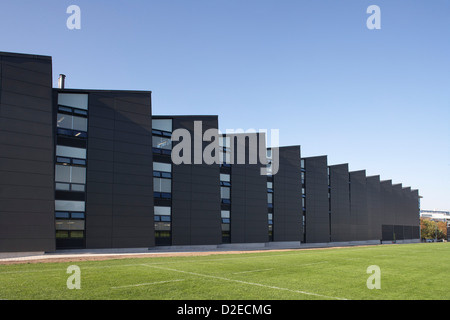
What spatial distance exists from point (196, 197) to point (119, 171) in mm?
10810

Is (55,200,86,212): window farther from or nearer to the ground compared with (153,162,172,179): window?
nearer to the ground

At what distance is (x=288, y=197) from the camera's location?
59.9m

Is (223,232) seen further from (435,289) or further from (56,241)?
(435,289)

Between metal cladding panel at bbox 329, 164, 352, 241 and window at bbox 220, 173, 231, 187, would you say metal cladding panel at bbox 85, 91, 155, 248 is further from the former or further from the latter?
metal cladding panel at bbox 329, 164, 352, 241

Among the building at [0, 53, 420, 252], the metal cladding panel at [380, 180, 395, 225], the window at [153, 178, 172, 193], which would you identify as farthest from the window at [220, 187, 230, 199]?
the metal cladding panel at [380, 180, 395, 225]

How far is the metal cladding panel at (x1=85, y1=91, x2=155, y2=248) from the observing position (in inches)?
1423

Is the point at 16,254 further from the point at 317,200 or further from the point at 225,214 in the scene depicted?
the point at 317,200

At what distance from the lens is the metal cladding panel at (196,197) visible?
43500 mm

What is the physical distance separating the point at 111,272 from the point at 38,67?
22884 millimetres

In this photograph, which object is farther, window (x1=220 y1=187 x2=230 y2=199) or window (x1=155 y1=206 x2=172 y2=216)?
window (x1=220 y1=187 x2=230 y2=199)

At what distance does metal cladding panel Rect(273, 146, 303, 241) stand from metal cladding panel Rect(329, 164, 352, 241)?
13.6 m

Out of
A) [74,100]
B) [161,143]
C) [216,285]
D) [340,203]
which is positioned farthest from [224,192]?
[216,285]

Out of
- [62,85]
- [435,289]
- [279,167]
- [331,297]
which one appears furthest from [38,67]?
[279,167]

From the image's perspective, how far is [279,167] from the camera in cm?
5941
